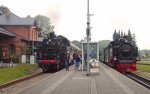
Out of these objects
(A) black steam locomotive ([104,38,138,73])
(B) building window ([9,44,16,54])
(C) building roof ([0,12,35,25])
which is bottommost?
(A) black steam locomotive ([104,38,138,73])

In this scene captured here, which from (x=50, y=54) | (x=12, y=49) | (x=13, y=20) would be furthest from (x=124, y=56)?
(x=13, y=20)

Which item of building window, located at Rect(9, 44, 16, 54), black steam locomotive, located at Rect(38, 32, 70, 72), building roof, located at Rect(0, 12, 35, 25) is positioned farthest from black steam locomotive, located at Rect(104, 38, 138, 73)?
building roof, located at Rect(0, 12, 35, 25)

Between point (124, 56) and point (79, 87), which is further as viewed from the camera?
point (124, 56)

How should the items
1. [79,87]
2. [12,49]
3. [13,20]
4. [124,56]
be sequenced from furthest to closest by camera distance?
[13,20] → [12,49] → [124,56] → [79,87]

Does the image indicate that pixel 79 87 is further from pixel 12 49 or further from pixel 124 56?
pixel 12 49

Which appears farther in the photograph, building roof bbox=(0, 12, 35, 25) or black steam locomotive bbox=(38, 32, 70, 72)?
building roof bbox=(0, 12, 35, 25)

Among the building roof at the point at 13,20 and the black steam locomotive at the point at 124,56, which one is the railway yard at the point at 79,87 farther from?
the building roof at the point at 13,20

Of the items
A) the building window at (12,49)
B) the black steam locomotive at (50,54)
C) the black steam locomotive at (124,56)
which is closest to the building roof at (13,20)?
the building window at (12,49)

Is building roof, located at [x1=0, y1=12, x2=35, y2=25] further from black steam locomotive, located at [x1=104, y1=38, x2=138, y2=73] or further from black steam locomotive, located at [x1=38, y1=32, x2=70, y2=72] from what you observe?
black steam locomotive, located at [x1=104, y1=38, x2=138, y2=73]

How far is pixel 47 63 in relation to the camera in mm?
39875

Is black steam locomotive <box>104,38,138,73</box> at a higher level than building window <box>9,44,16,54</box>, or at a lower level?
lower

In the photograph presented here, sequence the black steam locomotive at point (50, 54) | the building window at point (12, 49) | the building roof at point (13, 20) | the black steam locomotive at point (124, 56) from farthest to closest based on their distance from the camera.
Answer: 1. the building roof at point (13, 20)
2. the building window at point (12, 49)
3. the black steam locomotive at point (124, 56)
4. the black steam locomotive at point (50, 54)

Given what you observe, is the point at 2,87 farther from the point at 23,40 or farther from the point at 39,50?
the point at 23,40

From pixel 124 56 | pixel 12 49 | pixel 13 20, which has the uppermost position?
pixel 13 20
